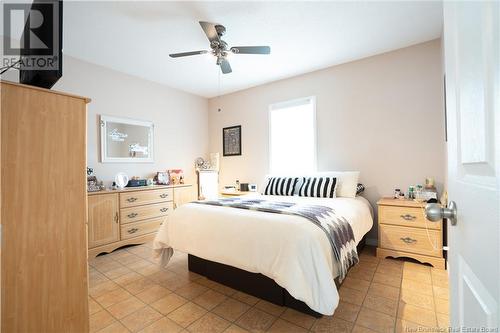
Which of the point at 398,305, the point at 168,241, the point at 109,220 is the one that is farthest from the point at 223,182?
the point at 398,305

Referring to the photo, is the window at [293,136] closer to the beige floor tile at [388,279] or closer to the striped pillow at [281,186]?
the striped pillow at [281,186]

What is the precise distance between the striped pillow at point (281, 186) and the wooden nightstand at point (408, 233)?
3.68 feet

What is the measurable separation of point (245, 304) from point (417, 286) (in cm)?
157

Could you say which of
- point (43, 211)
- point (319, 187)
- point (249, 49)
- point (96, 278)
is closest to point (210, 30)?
point (249, 49)

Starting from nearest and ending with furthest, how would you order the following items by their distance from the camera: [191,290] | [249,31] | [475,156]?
1. [475,156]
2. [191,290]
3. [249,31]

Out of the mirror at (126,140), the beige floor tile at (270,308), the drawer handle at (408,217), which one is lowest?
the beige floor tile at (270,308)

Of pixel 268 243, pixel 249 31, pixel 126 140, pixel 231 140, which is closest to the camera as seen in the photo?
pixel 268 243

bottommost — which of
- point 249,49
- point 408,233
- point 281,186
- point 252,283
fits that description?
point 252,283

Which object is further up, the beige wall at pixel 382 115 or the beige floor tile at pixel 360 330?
the beige wall at pixel 382 115

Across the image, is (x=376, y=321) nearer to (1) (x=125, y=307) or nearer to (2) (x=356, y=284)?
(2) (x=356, y=284)

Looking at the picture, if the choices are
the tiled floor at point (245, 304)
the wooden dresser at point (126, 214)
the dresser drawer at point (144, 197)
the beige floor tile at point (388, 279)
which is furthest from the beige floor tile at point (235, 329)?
the dresser drawer at point (144, 197)

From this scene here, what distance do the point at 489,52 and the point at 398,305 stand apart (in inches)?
79.5

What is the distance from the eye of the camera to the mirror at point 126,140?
11.0 ft

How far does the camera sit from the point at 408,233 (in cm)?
249
